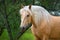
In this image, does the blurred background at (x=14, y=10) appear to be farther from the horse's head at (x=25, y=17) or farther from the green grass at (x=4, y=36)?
the horse's head at (x=25, y=17)

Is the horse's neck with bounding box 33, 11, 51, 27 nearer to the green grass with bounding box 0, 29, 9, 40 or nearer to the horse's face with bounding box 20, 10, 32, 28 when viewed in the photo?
the horse's face with bounding box 20, 10, 32, 28

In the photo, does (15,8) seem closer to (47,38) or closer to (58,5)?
(58,5)

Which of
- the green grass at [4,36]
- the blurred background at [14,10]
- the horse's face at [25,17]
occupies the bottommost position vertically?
the green grass at [4,36]

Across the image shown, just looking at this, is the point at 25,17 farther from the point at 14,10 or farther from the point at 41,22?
the point at 14,10

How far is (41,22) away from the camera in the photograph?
575cm

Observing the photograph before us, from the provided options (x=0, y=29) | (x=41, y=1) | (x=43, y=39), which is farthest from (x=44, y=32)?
(x=0, y=29)

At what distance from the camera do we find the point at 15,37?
327 inches

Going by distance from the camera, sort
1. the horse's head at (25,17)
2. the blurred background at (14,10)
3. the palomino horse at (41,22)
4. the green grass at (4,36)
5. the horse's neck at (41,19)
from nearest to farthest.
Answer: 1. the horse's head at (25,17)
2. the palomino horse at (41,22)
3. the horse's neck at (41,19)
4. the blurred background at (14,10)
5. the green grass at (4,36)

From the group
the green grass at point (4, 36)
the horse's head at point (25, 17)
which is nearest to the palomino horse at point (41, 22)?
the horse's head at point (25, 17)

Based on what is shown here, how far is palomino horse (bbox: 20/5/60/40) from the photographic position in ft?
17.9

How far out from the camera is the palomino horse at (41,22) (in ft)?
17.9

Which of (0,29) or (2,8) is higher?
(2,8)

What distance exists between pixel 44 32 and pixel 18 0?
2.43 m

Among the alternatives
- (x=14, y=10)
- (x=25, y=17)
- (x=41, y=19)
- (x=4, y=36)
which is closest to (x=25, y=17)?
(x=25, y=17)
